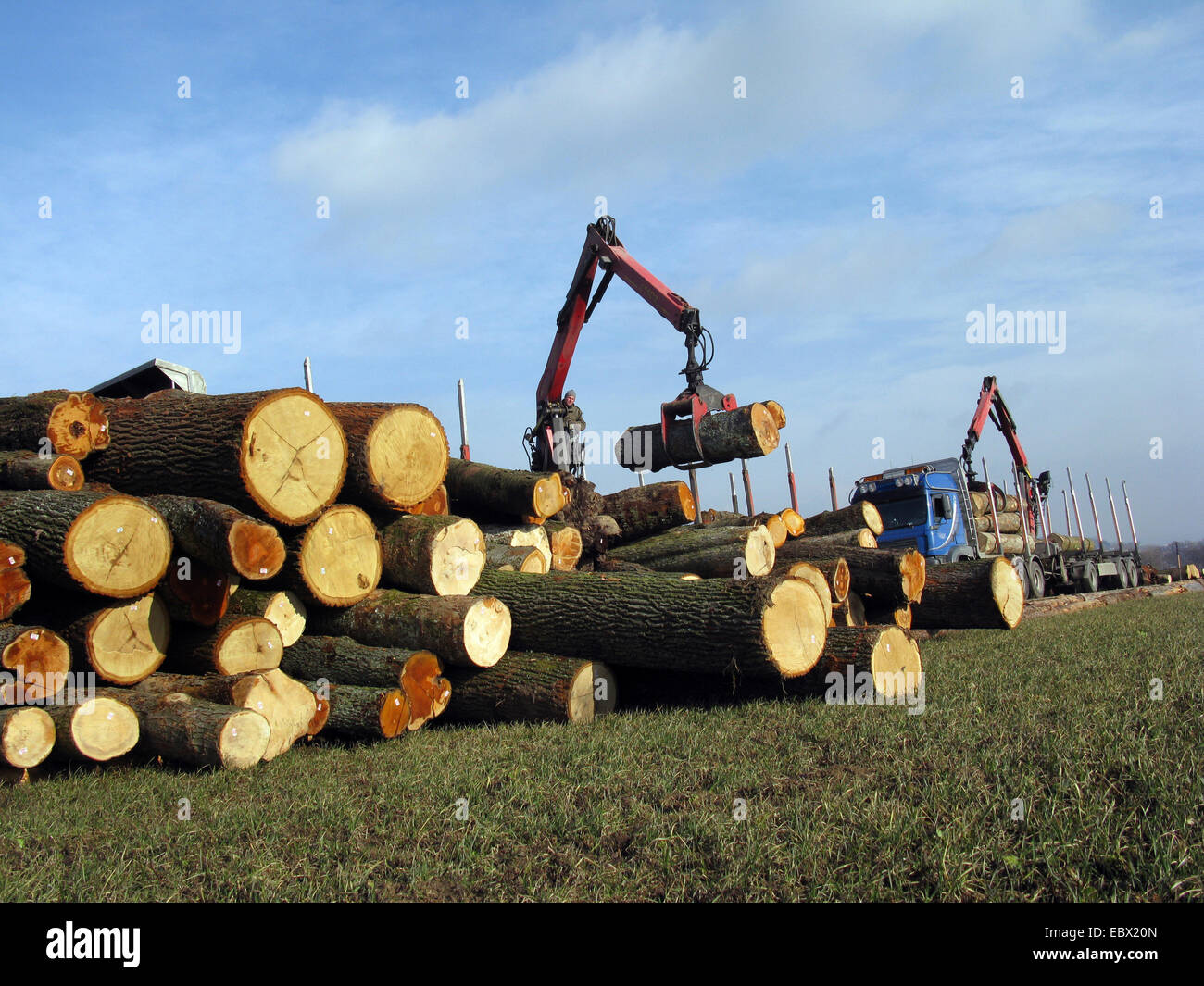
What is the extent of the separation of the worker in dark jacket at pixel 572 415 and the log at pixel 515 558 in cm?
338

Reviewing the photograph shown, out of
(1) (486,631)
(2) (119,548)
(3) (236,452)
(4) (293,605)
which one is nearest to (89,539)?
(2) (119,548)

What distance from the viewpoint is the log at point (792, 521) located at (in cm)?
1134

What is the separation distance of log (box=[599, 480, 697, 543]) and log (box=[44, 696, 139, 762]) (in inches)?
233

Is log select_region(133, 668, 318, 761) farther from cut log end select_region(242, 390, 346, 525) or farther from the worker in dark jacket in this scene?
the worker in dark jacket

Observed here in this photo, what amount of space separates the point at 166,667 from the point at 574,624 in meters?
3.13

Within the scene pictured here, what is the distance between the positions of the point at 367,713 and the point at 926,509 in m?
10.6

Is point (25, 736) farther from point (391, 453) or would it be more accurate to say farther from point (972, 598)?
A: point (972, 598)

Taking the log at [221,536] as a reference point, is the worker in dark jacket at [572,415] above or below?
above

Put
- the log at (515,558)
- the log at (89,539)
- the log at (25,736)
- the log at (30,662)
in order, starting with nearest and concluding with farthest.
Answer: the log at (25,736), the log at (30,662), the log at (89,539), the log at (515,558)

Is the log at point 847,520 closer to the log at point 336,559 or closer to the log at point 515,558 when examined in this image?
the log at point 515,558

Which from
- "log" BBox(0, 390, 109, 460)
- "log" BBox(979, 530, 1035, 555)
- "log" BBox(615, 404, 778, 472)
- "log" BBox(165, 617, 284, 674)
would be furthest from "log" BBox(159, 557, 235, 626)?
→ "log" BBox(979, 530, 1035, 555)

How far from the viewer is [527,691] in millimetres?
6711

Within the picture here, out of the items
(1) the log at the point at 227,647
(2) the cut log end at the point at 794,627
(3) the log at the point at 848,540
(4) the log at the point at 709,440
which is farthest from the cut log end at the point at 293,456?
(3) the log at the point at 848,540

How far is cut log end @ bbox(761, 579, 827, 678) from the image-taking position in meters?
6.54
